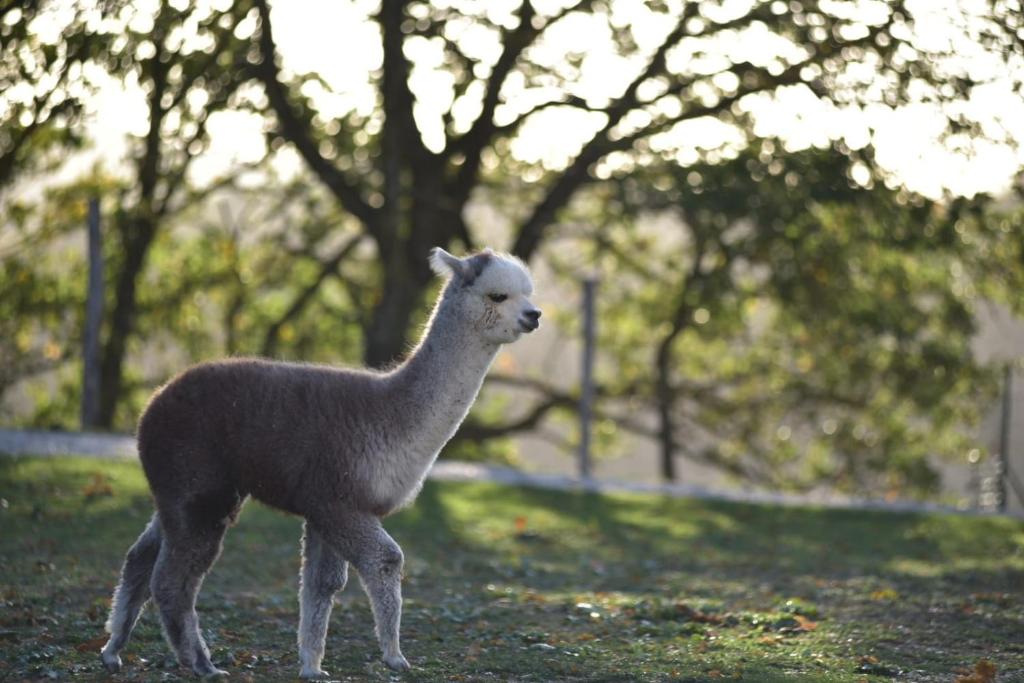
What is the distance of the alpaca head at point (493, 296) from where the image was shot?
732 centimetres

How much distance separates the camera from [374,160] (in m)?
20.6

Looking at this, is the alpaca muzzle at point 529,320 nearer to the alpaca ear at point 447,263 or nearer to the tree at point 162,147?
the alpaca ear at point 447,263

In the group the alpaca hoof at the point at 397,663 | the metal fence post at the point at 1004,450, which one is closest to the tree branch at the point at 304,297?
the metal fence post at the point at 1004,450

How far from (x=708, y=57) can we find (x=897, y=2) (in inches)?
113

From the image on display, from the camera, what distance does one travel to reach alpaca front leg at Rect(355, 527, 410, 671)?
693 cm

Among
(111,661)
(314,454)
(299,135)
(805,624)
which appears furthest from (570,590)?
(299,135)

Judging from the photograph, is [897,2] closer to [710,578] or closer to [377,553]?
[710,578]

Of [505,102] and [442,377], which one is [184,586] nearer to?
[442,377]

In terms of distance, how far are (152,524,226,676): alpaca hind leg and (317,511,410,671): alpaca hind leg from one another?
590 millimetres

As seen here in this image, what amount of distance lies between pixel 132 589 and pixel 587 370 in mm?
10350

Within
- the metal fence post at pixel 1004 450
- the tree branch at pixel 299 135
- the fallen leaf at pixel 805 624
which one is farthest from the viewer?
the tree branch at pixel 299 135

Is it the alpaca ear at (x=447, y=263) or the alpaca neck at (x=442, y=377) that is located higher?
the alpaca ear at (x=447, y=263)

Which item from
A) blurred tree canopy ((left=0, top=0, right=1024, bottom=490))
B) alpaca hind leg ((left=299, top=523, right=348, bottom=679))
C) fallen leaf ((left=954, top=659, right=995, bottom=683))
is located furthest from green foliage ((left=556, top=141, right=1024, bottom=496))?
alpaca hind leg ((left=299, top=523, right=348, bottom=679))

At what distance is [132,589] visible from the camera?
24.0 feet
